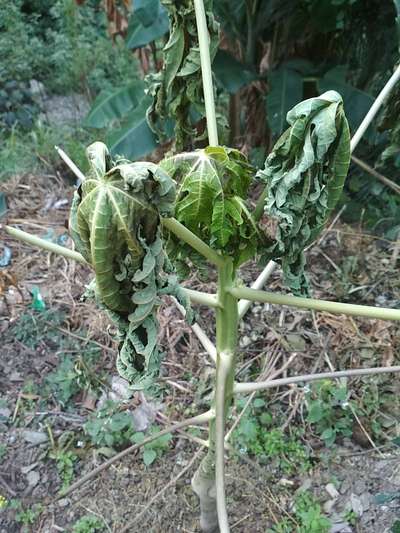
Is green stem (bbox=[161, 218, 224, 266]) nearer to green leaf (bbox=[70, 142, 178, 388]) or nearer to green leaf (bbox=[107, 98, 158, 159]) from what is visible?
green leaf (bbox=[70, 142, 178, 388])

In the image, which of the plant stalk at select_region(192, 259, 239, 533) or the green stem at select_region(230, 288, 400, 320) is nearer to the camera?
the green stem at select_region(230, 288, 400, 320)

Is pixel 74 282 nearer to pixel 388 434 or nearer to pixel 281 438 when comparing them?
pixel 281 438

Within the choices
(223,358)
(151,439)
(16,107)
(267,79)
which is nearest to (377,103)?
(223,358)

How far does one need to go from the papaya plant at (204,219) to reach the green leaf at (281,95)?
4.03 ft

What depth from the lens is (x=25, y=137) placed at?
3.23 m

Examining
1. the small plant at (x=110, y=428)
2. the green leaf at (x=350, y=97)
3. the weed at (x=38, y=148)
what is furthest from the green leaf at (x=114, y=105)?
the small plant at (x=110, y=428)

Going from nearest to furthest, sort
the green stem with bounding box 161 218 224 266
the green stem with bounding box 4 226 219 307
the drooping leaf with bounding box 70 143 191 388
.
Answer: the drooping leaf with bounding box 70 143 191 388 → the green stem with bounding box 161 218 224 266 → the green stem with bounding box 4 226 219 307

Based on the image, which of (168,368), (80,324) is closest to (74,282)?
(80,324)

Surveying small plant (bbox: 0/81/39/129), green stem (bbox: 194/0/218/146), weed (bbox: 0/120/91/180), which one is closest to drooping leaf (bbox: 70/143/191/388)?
green stem (bbox: 194/0/218/146)

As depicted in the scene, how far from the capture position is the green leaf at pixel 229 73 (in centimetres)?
225

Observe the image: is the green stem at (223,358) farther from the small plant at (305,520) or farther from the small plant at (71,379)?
the small plant at (71,379)

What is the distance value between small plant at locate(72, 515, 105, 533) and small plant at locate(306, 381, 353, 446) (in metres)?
0.67

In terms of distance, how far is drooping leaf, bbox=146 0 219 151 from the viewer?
1.09 metres

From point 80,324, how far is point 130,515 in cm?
74
